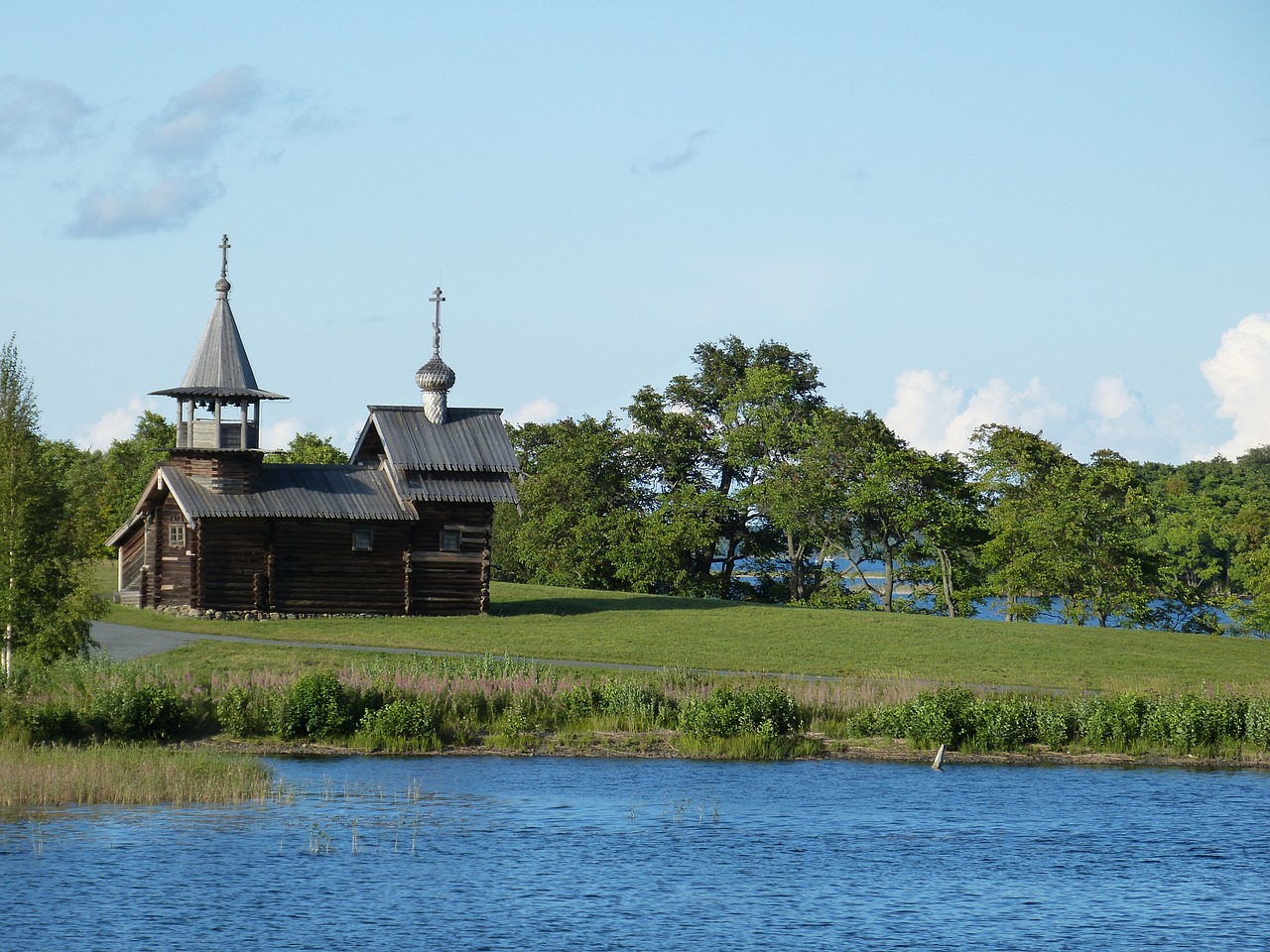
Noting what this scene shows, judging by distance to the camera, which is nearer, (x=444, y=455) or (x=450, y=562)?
(x=444, y=455)

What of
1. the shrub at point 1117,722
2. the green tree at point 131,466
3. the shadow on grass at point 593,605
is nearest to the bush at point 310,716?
the shrub at point 1117,722

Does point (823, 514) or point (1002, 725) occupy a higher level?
point (823, 514)

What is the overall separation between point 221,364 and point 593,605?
18.6 meters

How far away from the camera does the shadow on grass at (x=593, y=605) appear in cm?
6519

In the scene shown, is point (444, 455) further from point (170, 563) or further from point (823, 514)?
point (823, 514)

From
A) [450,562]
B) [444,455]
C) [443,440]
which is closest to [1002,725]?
Result: [450,562]

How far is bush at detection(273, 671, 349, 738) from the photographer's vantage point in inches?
1457

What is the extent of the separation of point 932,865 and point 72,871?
13985mm

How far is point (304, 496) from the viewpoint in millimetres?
59500

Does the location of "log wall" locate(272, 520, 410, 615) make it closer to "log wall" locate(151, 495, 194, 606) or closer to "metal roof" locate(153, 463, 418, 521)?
"metal roof" locate(153, 463, 418, 521)

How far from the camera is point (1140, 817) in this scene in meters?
31.5

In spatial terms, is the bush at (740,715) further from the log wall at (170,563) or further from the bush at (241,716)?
the log wall at (170,563)

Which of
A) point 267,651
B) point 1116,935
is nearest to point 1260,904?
point 1116,935

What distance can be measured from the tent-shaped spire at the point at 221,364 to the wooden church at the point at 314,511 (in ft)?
0.16
